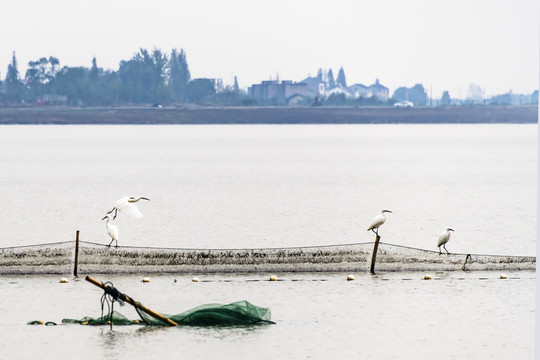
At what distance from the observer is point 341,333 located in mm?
23031

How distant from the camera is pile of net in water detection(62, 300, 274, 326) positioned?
2205 cm

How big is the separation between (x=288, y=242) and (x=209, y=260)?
17479mm

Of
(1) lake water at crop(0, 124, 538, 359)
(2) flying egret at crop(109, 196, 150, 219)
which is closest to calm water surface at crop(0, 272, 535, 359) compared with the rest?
(1) lake water at crop(0, 124, 538, 359)

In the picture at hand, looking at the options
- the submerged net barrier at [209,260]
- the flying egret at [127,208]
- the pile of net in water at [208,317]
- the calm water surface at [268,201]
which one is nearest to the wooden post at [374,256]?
the submerged net barrier at [209,260]

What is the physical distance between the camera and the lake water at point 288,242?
21.6 metres

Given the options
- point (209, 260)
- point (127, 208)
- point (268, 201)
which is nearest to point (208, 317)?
point (209, 260)

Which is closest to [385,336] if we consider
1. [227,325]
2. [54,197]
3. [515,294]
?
[227,325]

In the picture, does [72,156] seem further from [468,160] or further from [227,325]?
[227,325]

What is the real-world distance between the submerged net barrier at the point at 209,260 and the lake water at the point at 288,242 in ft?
1.10

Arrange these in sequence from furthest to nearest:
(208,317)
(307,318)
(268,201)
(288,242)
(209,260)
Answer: (268,201) → (288,242) → (209,260) → (307,318) → (208,317)

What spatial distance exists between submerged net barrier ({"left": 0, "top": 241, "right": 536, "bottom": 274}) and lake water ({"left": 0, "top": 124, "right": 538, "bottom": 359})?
336mm

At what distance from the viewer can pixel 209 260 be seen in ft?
89.2

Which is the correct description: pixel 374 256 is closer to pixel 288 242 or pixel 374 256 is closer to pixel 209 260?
pixel 209 260

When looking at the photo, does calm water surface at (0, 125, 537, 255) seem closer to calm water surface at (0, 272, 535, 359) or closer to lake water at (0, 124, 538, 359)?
lake water at (0, 124, 538, 359)
